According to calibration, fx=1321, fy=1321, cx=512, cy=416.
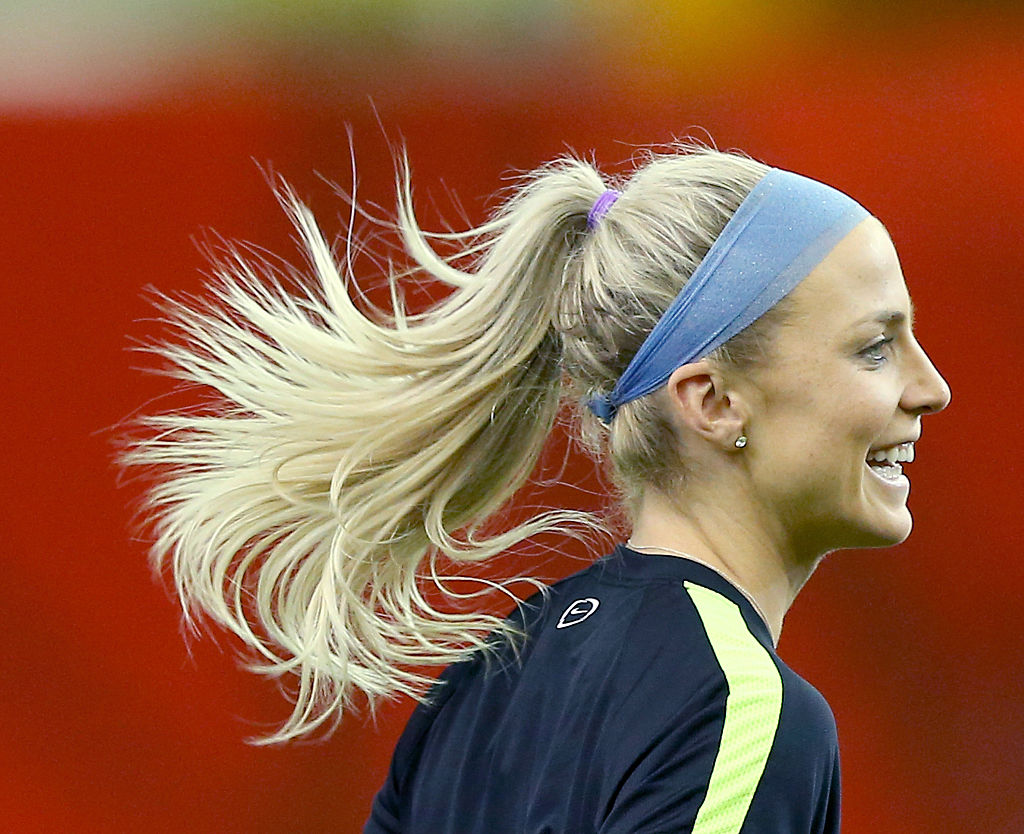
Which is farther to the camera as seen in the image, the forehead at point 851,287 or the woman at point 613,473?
the forehead at point 851,287

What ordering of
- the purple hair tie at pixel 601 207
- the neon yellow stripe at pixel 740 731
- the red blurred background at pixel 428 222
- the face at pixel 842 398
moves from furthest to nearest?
the red blurred background at pixel 428 222 < the purple hair tie at pixel 601 207 < the face at pixel 842 398 < the neon yellow stripe at pixel 740 731

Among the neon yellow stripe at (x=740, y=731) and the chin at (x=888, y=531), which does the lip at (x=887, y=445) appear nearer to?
the chin at (x=888, y=531)

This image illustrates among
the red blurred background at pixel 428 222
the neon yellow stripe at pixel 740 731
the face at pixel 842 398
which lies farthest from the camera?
the red blurred background at pixel 428 222

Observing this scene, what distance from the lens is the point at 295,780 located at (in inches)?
95.5

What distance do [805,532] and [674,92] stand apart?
5.28ft

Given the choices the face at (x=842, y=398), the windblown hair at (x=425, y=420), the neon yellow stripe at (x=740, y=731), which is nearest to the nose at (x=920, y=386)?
the face at (x=842, y=398)

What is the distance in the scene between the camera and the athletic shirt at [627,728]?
37.1 inches

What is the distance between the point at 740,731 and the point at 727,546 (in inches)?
11.1

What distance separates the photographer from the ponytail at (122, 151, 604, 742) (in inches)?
54.8

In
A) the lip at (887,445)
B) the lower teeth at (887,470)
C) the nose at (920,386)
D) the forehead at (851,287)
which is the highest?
the forehead at (851,287)

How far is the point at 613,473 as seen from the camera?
1.37 metres

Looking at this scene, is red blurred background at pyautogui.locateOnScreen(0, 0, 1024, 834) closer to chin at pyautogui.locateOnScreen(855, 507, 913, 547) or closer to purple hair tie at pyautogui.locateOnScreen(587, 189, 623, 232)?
purple hair tie at pyautogui.locateOnScreen(587, 189, 623, 232)

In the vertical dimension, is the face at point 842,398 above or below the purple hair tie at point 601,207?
below

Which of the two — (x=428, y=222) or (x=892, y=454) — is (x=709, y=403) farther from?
(x=428, y=222)
